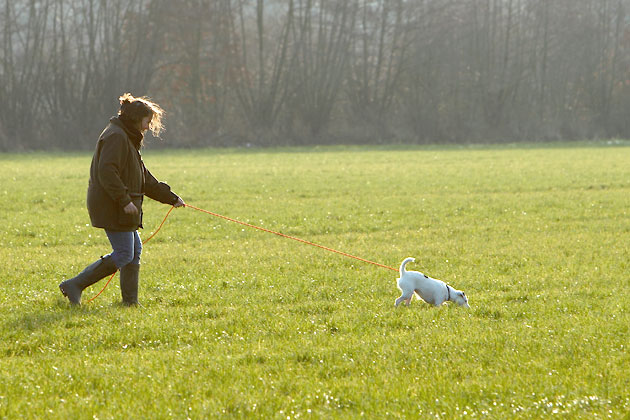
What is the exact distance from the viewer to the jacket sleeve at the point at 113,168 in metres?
7.27

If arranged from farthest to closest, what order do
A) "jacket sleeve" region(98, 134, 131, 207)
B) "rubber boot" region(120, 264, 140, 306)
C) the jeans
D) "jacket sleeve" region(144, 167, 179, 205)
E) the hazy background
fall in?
1. the hazy background
2. "jacket sleeve" region(144, 167, 179, 205)
3. "rubber boot" region(120, 264, 140, 306)
4. the jeans
5. "jacket sleeve" region(98, 134, 131, 207)

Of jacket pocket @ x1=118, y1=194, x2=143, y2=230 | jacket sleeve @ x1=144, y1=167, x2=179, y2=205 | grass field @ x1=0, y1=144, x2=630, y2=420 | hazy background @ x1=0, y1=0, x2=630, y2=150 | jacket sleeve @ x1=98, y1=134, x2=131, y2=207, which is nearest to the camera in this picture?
grass field @ x1=0, y1=144, x2=630, y2=420

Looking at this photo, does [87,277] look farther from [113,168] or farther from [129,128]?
[129,128]

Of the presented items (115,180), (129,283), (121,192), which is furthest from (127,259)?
(115,180)

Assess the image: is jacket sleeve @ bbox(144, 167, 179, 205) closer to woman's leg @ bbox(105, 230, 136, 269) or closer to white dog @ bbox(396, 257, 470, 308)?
woman's leg @ bbox(105, 230, 136, 269)

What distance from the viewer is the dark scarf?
7.49 m

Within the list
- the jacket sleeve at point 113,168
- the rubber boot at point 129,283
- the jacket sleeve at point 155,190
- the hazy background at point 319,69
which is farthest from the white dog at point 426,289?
the hazy background at point 319,69

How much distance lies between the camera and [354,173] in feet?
87.8

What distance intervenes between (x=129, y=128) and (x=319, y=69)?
4694 centimetres

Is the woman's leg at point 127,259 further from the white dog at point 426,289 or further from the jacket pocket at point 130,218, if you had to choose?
the white dog at point 426,289

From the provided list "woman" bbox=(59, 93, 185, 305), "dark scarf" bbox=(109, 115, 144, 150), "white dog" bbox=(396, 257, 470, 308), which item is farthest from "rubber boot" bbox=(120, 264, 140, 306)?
"white dog" bbox=(396, 257, 470, 308)

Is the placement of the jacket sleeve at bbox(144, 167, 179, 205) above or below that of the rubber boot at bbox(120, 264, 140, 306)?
above

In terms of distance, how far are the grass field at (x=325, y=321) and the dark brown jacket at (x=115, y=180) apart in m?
0.90

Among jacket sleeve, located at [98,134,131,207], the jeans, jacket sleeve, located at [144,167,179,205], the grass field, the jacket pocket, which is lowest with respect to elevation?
the grass field
